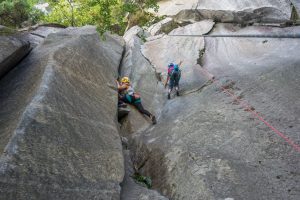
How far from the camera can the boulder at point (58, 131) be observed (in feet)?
19.4

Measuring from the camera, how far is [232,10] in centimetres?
1867

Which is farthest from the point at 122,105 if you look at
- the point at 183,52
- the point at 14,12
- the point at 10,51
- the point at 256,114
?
the point at 14,12

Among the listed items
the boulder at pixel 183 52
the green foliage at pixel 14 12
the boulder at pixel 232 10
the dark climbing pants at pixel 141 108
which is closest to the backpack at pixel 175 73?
the boulder at pixel 183 52

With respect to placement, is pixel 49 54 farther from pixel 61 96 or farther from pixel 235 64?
pixel 235 64

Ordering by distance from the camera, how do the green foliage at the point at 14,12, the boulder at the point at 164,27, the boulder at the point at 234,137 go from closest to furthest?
1. the boulder at the point at 234,137
2. the green foliage at the point at 14,12
3. the boulder at the point at 164,27

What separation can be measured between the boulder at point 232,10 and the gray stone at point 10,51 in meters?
12.1

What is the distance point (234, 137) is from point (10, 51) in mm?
7351

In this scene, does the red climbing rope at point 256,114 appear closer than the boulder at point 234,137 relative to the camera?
No

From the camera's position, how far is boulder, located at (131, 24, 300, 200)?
7254mm

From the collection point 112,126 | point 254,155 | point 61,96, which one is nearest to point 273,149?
point 254,155

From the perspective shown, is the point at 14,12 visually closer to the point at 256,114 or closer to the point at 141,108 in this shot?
the point at 141,108

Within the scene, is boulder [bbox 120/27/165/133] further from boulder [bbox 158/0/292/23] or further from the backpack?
boulder [bbox 158/0/292/23]

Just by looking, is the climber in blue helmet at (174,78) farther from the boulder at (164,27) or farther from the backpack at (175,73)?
the boulder at (164,27)

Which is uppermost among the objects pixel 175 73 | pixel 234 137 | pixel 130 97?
pixel 234 137
